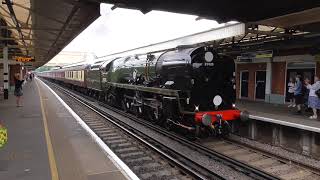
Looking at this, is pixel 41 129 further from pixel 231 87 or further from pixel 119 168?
pixel 231 87

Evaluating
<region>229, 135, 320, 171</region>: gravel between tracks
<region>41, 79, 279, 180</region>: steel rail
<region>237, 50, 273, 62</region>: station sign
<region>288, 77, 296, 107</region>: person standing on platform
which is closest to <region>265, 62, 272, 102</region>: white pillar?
<region>237, 50, 273, 62</region>: station sign

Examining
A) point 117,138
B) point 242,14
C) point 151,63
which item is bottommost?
point 117,138

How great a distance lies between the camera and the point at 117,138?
36.0ft

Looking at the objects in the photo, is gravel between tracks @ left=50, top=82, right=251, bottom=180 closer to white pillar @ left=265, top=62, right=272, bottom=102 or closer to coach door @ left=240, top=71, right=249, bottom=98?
white pillar @ left=265, top=62, right=272, bottom=102

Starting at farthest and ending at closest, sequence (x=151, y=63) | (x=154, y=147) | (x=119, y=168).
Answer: (x=151, y=63) < (x=154, y=147) < (x=119, y=168)

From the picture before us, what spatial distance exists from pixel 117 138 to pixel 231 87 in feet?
12.9

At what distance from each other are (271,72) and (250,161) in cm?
945

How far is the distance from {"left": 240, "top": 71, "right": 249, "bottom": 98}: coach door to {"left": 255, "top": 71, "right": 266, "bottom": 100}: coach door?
3.21 ft

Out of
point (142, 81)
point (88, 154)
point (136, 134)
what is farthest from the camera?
point (142, 81)

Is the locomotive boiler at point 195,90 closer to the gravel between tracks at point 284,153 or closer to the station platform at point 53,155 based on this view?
the gravel between tracks at point 284,153

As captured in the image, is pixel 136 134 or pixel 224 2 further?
pixel 136 134

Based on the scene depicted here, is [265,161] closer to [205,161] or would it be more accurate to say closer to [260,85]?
[205,161]

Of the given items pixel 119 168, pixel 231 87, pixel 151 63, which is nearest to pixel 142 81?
pixel 151 63

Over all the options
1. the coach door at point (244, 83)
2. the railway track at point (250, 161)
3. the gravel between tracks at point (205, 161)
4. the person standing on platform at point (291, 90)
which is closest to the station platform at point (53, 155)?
the gravel between tracks at point (205, 161)
